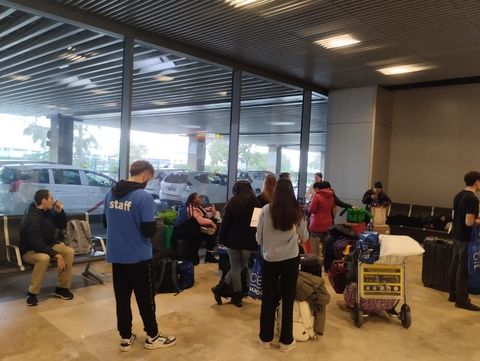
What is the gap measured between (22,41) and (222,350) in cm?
535

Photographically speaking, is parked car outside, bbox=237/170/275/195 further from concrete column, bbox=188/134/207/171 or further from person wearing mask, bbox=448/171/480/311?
person wearing mask, bbox=448/171/480/311

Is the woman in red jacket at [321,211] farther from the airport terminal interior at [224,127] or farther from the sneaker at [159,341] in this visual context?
the sneaker at [159,341]

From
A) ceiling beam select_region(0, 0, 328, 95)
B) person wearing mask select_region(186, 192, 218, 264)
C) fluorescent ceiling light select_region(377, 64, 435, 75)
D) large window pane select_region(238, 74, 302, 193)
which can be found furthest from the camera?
large window pane select_region(238, 74, 302, 193)

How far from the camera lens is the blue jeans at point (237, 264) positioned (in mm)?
4133

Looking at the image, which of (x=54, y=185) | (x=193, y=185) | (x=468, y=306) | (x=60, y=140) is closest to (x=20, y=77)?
(x=60, y=140)

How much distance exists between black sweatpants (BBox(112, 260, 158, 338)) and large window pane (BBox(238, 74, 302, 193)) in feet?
14.3

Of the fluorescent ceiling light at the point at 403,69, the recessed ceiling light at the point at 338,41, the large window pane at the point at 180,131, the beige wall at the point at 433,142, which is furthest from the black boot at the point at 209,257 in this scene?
the beige wall at the point at 433,142

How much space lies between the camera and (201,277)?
5238 millimetres

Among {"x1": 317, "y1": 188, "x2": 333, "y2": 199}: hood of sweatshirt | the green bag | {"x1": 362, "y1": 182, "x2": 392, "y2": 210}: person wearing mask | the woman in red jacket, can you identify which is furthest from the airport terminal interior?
{"x1": 317, "y1": 188, "x2": 333, "y2": 199}: hood of sweatshirt

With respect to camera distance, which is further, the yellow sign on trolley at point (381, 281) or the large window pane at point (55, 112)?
the large window pane at point (55, 112)

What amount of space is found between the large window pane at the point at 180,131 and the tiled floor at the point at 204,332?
277 centimetres

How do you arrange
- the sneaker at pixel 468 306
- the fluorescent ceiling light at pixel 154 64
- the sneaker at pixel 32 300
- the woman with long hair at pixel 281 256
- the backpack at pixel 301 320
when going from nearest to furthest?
1. the woman with long hair at pixel 281 256
2. the backpack at pixel 301 320
3. the sneaker at pixel 32 300
4. the sneaker at pixel 468 306
5. the fluorescent ceiling light at pixel 154 64

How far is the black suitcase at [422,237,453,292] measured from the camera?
511cm

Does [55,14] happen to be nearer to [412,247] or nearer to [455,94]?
[412,247]
